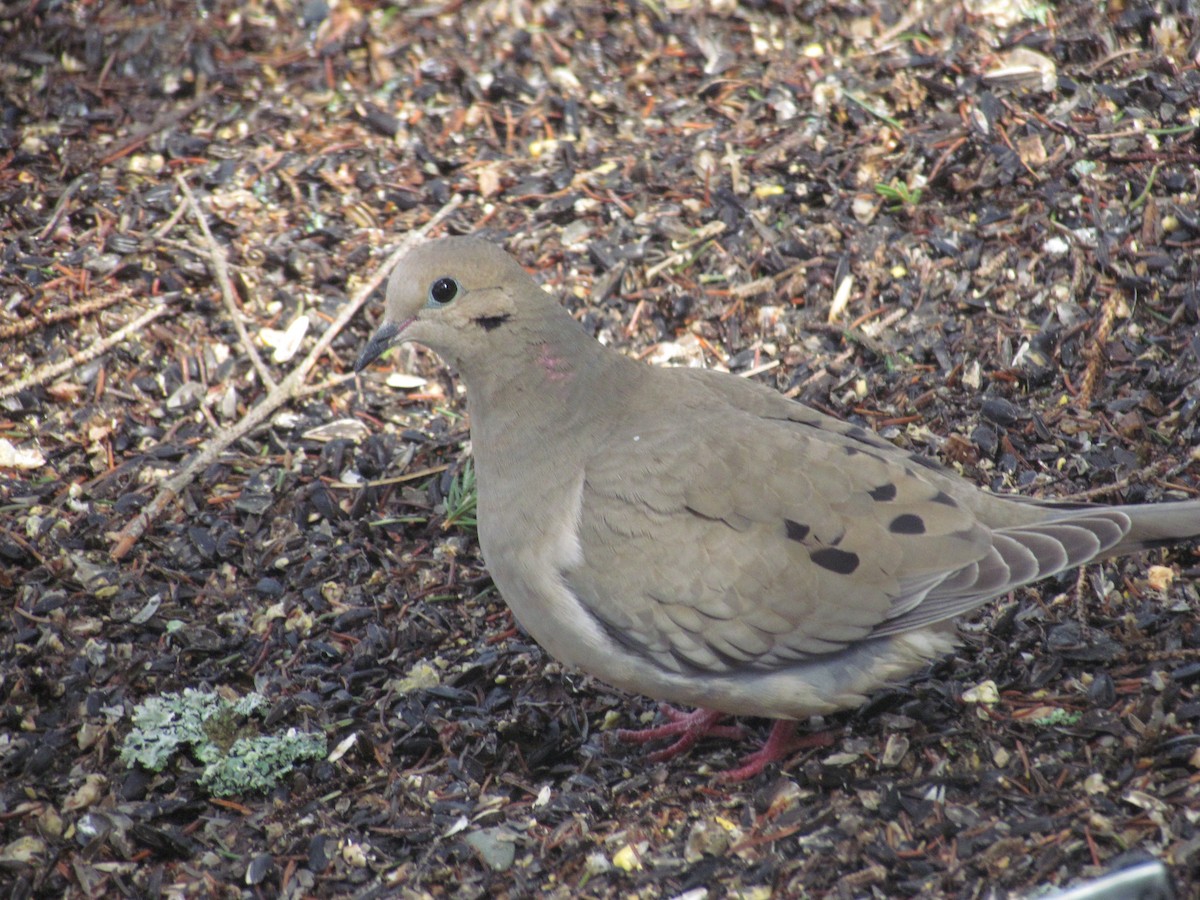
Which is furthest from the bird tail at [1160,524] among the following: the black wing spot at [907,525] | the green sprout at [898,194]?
the green sprout at [898,194]

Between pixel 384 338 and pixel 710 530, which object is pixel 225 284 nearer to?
pixel 384 338

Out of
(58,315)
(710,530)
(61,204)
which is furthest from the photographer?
(61,204)

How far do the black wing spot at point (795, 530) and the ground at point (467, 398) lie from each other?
2.33 feet

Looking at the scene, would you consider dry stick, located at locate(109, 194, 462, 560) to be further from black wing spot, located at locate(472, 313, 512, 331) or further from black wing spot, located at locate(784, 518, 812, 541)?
black wing spot, located at locate(784, 518, 812, 541)

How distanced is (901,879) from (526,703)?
147cm

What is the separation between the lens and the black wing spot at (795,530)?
3.79 meters

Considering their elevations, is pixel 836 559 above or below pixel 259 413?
below

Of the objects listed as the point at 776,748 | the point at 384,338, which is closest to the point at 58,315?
the point at 384,338

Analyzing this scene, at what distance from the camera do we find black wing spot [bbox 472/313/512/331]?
4.00 metres

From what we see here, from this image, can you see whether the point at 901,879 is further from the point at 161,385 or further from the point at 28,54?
the point at 28,54

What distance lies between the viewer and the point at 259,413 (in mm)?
5277

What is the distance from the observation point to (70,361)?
17.5ft

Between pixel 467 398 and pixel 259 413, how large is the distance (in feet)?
3.93

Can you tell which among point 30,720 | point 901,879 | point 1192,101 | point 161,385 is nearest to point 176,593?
point 30,720
